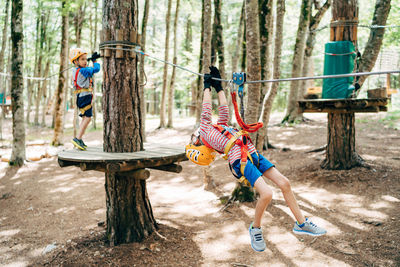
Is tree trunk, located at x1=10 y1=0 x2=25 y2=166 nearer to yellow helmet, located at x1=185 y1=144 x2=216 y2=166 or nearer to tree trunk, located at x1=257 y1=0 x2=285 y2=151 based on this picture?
tree trunk, located at x1=257 y1=0 x2=285 y2=151

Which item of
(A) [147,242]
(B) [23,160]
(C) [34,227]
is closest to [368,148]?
(A) [147,242]

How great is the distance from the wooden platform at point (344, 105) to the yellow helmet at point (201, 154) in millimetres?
3044

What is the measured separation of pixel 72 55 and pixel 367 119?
12310 mm

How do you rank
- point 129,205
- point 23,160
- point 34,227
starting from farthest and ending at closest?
1. point 23,160
2. point 34,227
3. point 129,205

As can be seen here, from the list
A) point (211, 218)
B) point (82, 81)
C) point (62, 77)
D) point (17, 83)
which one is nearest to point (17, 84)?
point (17, 83)

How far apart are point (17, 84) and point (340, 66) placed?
8.33m

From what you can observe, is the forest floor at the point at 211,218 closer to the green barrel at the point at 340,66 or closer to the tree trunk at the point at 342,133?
the tree trunk at the point at 342,133

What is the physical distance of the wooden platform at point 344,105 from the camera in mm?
5246

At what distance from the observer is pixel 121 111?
4.16m

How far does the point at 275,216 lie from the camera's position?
530 centimetres

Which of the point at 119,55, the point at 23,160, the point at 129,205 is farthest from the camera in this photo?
the point at 23,160

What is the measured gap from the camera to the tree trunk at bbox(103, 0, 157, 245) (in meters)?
4.09

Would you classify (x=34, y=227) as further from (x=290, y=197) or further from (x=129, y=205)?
(x=290, y=197)

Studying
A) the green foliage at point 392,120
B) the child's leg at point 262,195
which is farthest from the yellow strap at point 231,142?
the green foliage at point 392,120
